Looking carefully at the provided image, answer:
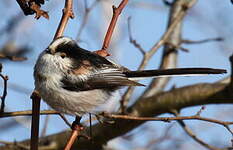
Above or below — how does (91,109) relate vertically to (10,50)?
below

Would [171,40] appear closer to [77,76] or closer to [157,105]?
[157,105]

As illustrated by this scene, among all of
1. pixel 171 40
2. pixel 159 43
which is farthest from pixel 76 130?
pixel 171 40

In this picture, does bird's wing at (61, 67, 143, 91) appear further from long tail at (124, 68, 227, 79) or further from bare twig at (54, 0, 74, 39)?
bare twig at (54, 0, 74, 39)

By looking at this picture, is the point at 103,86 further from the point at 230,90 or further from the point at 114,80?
the point at 230,90

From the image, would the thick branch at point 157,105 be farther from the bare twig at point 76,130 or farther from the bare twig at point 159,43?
the bare twig at point 76,130

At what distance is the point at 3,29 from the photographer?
4539 millimetres

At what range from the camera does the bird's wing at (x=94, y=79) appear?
3088 mm

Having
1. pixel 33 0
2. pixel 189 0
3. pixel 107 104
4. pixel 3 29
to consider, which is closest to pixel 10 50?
pixel 3 29

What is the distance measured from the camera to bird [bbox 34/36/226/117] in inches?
117

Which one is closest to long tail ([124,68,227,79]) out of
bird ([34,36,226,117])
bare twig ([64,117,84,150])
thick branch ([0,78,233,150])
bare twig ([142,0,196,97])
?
bird ([34,36,226,117])

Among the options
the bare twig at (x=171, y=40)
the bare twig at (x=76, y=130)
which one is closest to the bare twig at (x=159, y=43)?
the bare twig at (x=171, y=40)

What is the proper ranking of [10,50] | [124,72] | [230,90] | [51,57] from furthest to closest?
[10,50] → [230,90] → [124,72] → [51,57]

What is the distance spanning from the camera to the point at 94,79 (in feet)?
10.3

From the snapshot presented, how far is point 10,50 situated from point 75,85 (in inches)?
97.3
